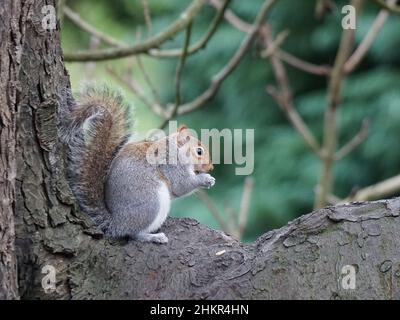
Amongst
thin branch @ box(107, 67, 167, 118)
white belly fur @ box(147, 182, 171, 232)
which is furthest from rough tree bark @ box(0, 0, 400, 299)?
thin branch @ box(107, 67, 167, 118)

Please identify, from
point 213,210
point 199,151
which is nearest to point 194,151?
point 199,151

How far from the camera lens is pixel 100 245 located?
1.66m

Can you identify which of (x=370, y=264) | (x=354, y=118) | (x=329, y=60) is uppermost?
(x=329, y=60)

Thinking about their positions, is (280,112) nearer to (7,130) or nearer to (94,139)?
(94,139)

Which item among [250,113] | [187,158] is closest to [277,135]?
[250,113]

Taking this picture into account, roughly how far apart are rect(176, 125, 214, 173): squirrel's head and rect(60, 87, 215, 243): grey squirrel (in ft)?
0.37

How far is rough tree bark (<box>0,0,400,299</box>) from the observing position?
1482 millimetres

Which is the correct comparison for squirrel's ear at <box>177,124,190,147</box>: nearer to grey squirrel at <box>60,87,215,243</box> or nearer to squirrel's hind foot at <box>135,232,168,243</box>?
grey squirrel at <box>60,87,215,243</box>

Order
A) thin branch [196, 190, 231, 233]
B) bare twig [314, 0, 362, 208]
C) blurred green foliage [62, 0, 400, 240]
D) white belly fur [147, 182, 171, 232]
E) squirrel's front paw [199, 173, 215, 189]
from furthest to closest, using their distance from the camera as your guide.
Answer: blurred green foliage [62, 0, 400, 240]
thin branch [196, 190, 231, 233]
bare twig [314, 0, 362, 208]
squirrel's front paw [199, 173, 215, 189]
white belly fur [147, 182, 171, 232]

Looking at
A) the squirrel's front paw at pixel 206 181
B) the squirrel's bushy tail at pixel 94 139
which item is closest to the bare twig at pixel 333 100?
the squirrel's front paw at pixel 206 181
